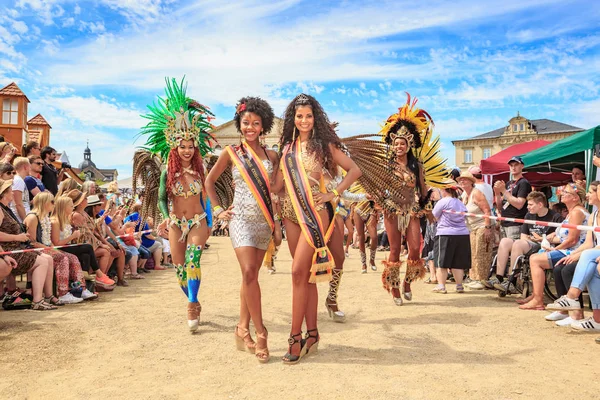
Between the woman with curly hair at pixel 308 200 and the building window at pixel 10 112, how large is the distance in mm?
23989

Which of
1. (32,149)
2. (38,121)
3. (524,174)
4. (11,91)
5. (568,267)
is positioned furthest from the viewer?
(38,121)

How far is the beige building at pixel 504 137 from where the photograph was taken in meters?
52.2

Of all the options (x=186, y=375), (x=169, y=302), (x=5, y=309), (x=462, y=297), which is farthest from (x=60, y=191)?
(x=462, y=297)

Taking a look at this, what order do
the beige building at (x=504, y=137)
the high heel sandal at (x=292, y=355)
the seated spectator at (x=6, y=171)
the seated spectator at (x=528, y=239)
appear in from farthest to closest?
the beige building at (x=504, y=137)
the seated spectator at (x=528, y=239)
the seated spectator at (x=6, y=171)
the high heel sandal at (x=292, y=355)

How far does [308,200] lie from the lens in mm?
4066

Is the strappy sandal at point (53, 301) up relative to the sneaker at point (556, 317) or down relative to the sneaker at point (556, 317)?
down

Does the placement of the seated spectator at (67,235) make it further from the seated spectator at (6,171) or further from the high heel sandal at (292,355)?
the high heel sandal at (292,355)

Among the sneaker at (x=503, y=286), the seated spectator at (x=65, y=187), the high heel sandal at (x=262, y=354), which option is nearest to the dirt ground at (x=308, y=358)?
the high heel sandal at (x=262, y=354)

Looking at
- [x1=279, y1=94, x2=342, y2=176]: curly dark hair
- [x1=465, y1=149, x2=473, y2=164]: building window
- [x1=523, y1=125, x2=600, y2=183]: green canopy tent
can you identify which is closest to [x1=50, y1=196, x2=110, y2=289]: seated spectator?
[x1=279, y1=94, x2=342, y2=176]: curly dark hair

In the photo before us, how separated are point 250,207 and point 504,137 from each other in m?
54.3

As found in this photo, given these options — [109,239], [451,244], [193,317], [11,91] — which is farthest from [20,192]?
[11,91]

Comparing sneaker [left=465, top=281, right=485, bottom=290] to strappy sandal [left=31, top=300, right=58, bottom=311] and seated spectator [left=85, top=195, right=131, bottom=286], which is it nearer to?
seated spectator [left=85, top=195, right=131, bottom=286]

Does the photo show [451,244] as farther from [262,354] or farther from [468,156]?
[468,156]

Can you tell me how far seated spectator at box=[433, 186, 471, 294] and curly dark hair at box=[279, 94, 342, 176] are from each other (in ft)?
12.0
